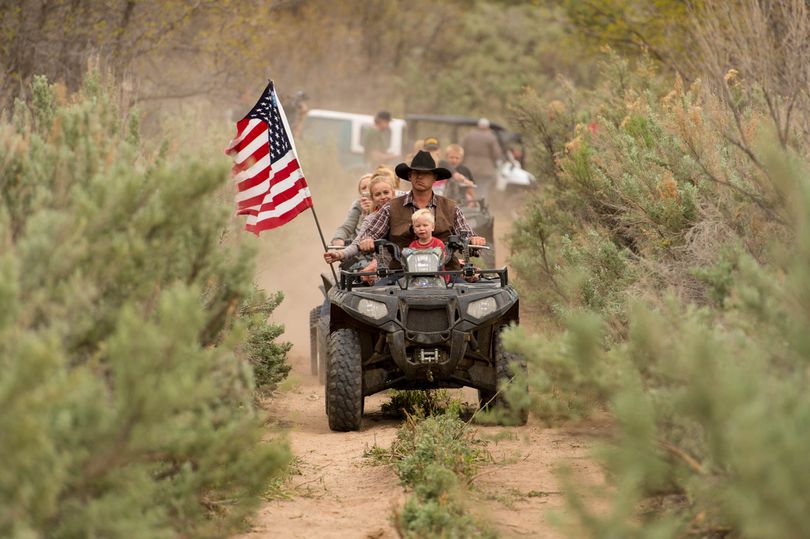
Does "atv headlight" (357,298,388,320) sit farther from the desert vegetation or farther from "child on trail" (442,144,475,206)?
"child on trail" (442,144,475,206)

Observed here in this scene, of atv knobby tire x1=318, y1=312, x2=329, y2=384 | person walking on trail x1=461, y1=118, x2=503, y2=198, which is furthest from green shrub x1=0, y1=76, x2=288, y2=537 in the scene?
person walking on trail x1=461, y1=118, x2=503, y2=198

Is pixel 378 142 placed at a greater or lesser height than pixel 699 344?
greater

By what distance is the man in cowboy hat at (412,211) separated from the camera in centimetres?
1054

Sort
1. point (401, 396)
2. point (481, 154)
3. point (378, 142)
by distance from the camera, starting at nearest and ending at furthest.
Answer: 1. point (401, 396)
2. point (481, 154)
3. point (378, 142)

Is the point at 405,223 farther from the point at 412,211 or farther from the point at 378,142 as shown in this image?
the point at 378,142

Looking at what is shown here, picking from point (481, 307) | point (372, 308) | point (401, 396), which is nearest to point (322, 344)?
point (401, 396)

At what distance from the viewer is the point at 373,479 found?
27.7 feet

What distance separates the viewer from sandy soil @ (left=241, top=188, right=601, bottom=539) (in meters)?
7.26

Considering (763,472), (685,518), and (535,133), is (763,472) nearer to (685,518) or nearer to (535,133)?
(685,518)

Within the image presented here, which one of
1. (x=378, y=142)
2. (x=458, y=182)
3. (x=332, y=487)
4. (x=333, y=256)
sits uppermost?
(x=378, y=142)

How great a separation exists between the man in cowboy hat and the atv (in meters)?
0.46

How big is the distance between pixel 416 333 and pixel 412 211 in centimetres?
148

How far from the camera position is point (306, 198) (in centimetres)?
1173

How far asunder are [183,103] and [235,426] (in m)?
20.0
